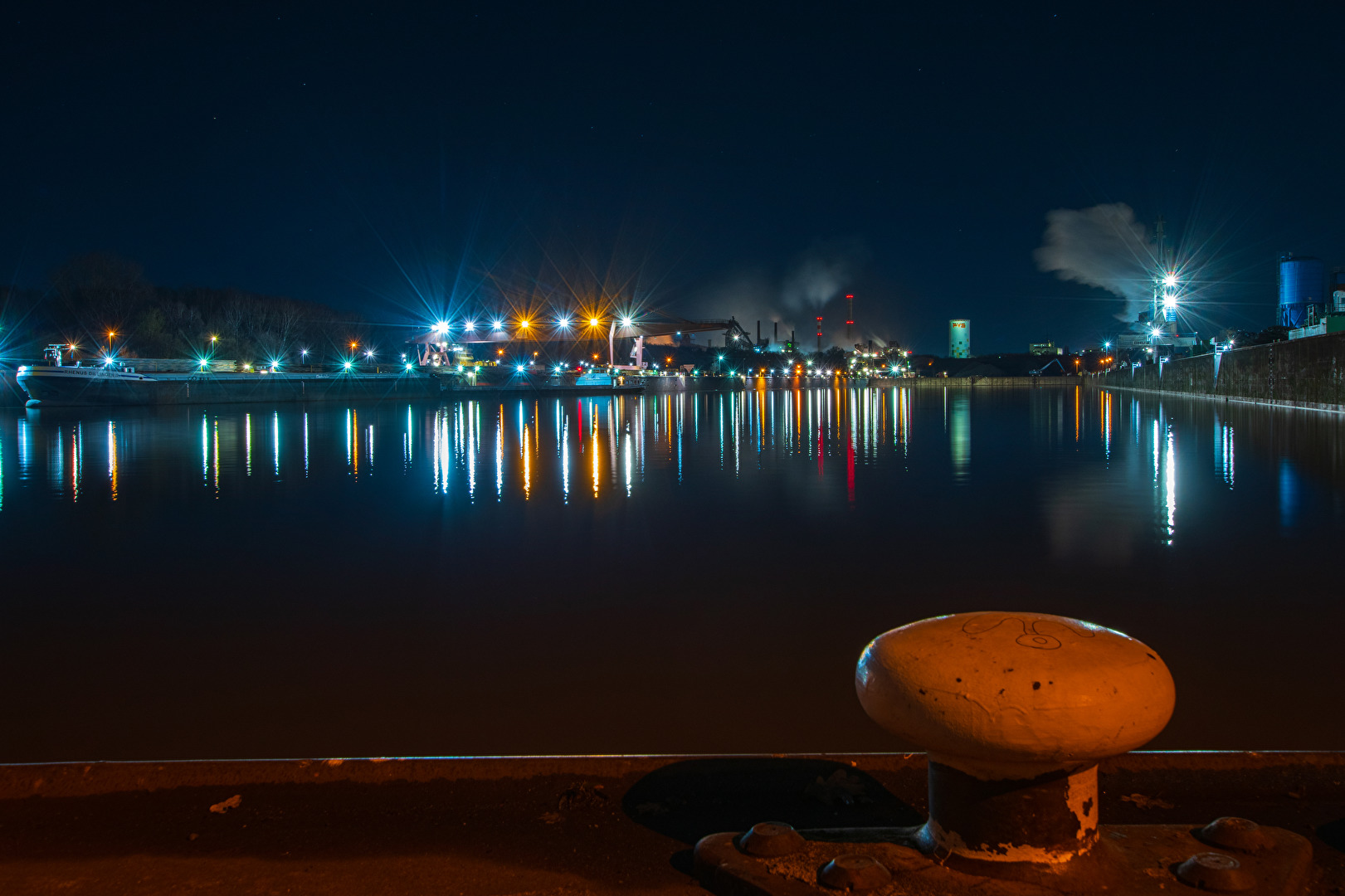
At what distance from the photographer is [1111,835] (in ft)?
10.8

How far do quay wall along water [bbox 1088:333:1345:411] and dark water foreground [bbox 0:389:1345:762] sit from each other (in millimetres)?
16209

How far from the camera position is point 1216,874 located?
9.74 ft

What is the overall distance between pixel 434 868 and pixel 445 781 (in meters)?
0.64

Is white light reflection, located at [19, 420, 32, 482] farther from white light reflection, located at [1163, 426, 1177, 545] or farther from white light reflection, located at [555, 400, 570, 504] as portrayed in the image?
white light reflection, located at [1163, 426, 1177, 545]

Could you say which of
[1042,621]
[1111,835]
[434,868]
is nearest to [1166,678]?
[1042,621]

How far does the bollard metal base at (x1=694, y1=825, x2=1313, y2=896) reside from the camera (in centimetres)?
298

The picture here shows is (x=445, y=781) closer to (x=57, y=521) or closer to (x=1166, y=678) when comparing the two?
(x=1166, y=678)

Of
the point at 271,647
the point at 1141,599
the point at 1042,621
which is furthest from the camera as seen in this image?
the point at 1141,599

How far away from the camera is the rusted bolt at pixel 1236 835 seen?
316 cm

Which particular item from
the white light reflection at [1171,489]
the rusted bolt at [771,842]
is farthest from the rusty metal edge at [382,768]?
the white light reflection at [1171,489]

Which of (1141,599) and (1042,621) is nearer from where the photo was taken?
(1042,621)

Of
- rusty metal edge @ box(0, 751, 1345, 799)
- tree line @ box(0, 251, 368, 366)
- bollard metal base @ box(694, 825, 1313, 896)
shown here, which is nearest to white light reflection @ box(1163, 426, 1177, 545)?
rusty metal edge @ box(0, 751, 1345, 799)

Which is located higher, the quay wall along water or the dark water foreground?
the quay wall along water

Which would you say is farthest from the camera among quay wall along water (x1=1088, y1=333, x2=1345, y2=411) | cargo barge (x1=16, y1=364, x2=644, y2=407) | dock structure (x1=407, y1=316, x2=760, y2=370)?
dock structure (x1=407, y1=316, x2=760, y2=370)
